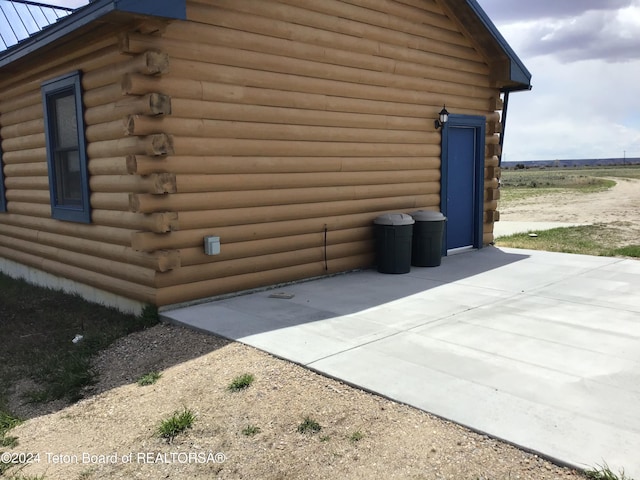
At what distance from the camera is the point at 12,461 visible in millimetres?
3410

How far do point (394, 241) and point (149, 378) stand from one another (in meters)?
4.45

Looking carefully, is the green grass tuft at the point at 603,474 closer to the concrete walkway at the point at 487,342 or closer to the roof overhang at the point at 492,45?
the concrete walkway at the point at 487,342

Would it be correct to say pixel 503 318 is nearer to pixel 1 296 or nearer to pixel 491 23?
pixel 491 23

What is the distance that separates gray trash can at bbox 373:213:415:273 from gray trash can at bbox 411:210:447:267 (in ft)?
1.15

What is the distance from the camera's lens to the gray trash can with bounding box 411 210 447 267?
8.48 meters

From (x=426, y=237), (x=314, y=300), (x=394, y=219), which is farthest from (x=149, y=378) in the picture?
(x=426, y=237)

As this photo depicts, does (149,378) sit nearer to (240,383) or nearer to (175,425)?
(240,383)

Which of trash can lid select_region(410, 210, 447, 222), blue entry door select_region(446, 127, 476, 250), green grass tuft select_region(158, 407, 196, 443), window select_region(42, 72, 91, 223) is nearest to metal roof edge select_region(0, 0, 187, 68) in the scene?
window select_region(42, 72, 91, 223)

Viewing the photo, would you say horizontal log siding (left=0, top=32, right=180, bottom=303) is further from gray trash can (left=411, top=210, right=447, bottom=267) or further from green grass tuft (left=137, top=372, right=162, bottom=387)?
gray trash can (left=411, top=210, right=447, bottom=267)

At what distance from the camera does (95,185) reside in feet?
22.0

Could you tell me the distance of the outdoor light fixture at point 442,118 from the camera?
909 cm

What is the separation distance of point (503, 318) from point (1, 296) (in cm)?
693

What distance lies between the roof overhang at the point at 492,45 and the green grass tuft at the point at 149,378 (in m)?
7.43

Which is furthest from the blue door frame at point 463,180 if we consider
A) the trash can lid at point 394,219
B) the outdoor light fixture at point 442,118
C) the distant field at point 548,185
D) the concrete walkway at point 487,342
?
the distant field at point 548,185
